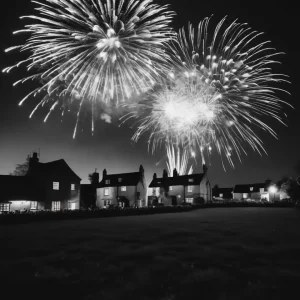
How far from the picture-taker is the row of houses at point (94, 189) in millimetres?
43688

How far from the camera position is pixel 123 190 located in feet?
216

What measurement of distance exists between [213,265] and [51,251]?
675 centimetres

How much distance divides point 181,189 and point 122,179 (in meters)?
16.1

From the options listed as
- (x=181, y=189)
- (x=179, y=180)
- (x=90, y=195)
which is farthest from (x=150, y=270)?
(x=179, y=180)

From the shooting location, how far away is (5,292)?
6.64 m

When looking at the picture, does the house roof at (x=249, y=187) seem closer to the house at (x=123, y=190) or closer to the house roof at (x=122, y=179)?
the house at (x=123, y=190)

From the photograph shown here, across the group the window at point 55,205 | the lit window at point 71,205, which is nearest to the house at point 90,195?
the lit window at point 71,205

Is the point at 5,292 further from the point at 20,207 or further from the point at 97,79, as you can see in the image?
the point at 20,207

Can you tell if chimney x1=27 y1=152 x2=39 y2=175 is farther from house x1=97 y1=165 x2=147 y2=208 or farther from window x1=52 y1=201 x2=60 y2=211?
house x1=97 y1=165 x2=147 y2=208

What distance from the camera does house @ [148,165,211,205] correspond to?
70750mm

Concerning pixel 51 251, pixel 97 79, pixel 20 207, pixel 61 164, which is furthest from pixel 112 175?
pixel 51 251

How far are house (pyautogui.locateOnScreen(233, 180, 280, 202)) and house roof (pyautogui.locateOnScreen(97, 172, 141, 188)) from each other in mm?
53952

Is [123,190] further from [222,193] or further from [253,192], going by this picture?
[222,193]

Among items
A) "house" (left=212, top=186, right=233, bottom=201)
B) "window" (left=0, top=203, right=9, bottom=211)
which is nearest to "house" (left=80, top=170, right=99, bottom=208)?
"window" (left=0, top=203, right=9, bottom=211)
